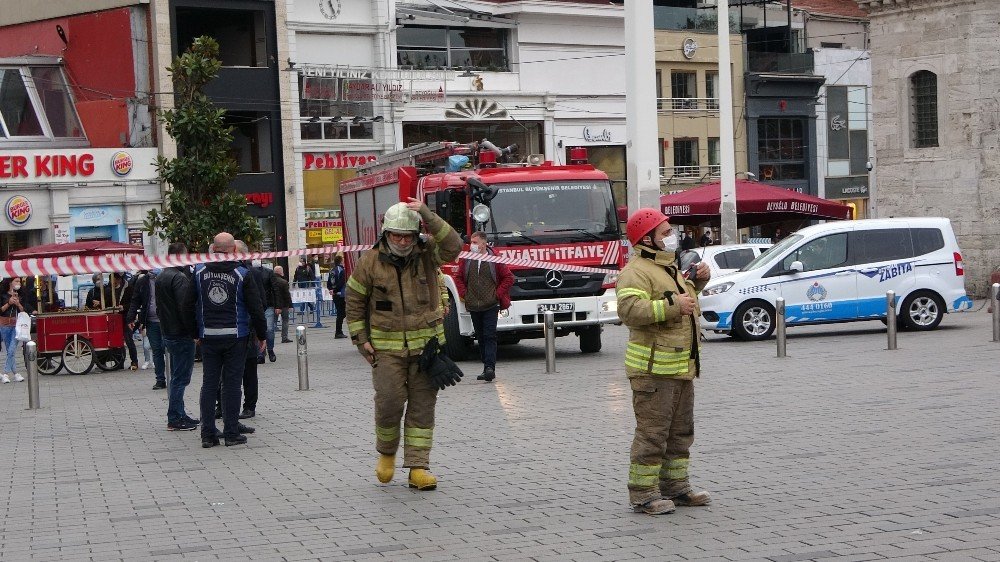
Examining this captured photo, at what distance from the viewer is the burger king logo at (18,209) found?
3625 centimetres

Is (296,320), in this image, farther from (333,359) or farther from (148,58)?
(333,359)

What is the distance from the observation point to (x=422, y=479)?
30.4ft

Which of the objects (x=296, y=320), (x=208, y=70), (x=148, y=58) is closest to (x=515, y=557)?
(x=208, y=70)

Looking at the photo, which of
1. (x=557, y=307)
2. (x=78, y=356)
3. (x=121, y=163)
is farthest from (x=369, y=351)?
(x=121, y=163)

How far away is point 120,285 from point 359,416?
1130cm

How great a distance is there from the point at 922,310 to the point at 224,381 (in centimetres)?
1371

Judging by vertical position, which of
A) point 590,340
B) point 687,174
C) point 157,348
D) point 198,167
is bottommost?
point 590,340

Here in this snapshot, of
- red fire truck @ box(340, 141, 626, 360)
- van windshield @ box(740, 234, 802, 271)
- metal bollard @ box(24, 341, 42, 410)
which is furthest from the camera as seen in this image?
van windshield @ box(740, 234, 802, 271)

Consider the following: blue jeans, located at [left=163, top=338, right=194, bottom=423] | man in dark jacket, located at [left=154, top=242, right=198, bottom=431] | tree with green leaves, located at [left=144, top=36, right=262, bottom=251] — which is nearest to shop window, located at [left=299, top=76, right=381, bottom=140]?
tree with green leaves, located at [left=144, top=36, right=262, bottom=251]

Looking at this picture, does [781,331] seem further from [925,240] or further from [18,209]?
[18,209]

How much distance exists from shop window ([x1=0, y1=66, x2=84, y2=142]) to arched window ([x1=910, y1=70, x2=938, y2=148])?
22.9 m

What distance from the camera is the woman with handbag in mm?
21375

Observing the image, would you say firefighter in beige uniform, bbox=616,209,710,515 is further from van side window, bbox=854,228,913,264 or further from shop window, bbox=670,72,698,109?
shop window, bbox=670,72,698,109

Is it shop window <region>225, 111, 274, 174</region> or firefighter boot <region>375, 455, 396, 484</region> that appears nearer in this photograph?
firefighter boot <region>375, 455, 396, 484</region>
